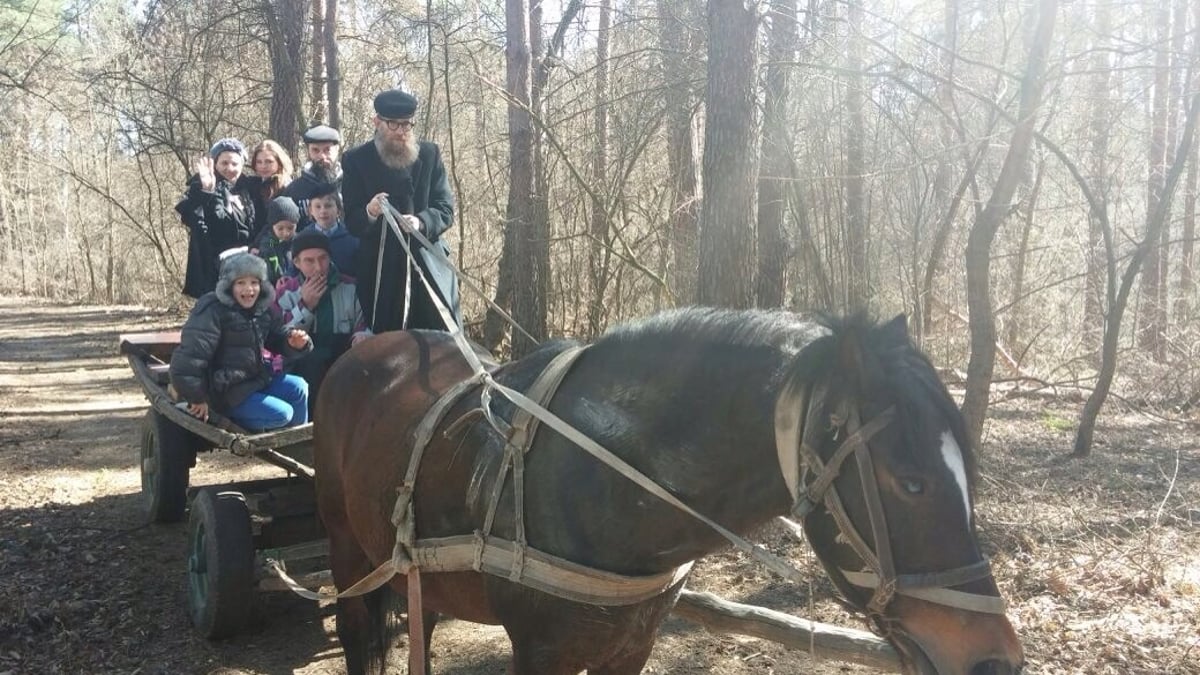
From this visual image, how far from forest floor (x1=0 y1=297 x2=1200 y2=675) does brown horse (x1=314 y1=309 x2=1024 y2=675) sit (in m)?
0.80

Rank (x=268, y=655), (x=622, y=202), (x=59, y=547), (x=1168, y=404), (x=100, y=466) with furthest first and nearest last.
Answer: (x=1168, y=404) < (x=622, y=202) < (x=100, y=466) < (x=59, y=547) < (x=268, y=655)

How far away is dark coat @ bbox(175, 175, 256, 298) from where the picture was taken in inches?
254

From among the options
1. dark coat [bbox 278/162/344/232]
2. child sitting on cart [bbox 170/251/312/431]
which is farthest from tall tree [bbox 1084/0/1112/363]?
child sitting on cart [bbox 170/251/312/431]

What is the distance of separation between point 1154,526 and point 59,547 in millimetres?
6514

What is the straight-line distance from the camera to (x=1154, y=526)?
4.77 metres

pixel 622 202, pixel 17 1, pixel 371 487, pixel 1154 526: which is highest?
pixel 17 1

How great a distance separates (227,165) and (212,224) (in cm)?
48

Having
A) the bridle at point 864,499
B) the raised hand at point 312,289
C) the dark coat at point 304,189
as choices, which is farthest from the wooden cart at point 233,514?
the bridle at point 864,499

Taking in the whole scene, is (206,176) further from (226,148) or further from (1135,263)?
(1135,263)

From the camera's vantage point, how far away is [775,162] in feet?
23.8

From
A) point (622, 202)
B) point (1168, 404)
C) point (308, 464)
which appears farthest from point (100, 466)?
point (1168, 404)

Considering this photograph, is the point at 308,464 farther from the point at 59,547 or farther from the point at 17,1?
the point at 17,1

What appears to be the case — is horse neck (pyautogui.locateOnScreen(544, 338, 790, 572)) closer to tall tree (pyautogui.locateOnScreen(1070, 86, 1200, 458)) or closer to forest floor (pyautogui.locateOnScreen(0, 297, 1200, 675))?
forest floor (pyautogui.locateOnScreen(0, 297, 1200, 675))

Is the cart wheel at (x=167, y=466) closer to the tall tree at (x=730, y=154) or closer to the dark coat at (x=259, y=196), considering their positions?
the dark coat at (x=259, y=196)
